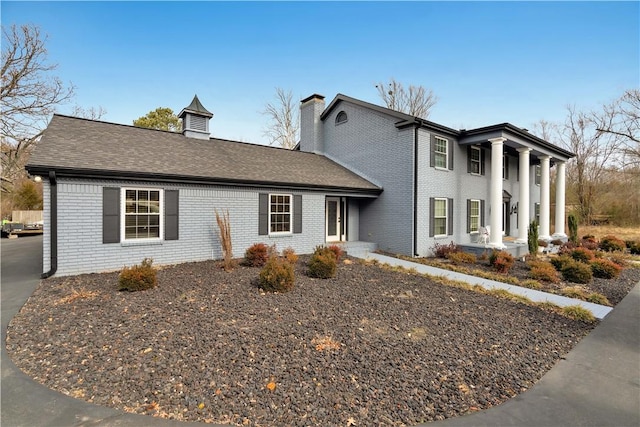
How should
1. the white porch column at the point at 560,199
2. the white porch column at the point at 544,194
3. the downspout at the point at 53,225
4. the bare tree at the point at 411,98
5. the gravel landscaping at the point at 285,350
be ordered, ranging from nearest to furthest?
the gravel landscaping at the point at 285,350 < the downspout at the point at 53,225 < the white porch column at the point at 544,194 < the white porch column at the point at 560,199 < the bare tree at the point at 411,98

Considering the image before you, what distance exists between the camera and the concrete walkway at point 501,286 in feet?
20.9

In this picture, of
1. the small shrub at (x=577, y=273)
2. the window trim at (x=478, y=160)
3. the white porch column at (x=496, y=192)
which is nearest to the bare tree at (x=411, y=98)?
the window trim at (x=478, y=160)

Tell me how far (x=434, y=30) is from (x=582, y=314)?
33.4 ft

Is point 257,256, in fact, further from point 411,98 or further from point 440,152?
point 411,98

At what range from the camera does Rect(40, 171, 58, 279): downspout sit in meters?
7.24

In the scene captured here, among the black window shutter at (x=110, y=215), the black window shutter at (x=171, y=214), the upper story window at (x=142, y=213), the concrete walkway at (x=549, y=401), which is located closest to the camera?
the concrete walkway at (x=549, y=401)

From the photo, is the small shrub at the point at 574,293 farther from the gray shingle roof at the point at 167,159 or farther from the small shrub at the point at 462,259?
the gray shingle roof at the point at 167,159

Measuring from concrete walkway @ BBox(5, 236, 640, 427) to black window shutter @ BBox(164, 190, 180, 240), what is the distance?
4.40 metres

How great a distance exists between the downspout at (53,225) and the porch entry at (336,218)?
352 inches

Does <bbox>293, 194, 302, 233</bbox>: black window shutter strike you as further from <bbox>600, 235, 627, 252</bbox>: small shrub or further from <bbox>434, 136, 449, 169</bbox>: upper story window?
<bbox>600, 235, 627, 252</bbox>: small shrub

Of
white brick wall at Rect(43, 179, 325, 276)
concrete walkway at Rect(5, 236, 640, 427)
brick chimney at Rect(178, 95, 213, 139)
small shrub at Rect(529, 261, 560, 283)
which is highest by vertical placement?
brick chimney at Rect(178, 95, 213, 139)

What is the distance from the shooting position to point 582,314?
5691mm

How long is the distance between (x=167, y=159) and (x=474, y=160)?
1342 centimetres

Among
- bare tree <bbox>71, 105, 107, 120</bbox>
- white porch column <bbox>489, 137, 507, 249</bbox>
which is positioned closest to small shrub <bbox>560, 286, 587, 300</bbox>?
white porch column <bbox>489, 137, 507, 249</bbox>
